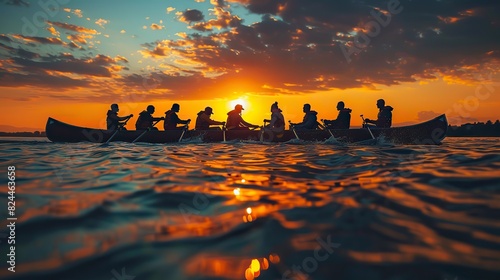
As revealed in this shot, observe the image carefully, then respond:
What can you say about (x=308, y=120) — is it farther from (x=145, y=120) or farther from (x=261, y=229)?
(x=261, y=229)

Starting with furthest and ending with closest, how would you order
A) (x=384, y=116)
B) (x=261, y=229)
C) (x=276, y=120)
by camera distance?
(x=276, y=120) → (x=384, y=116) → (x=261, y=229)

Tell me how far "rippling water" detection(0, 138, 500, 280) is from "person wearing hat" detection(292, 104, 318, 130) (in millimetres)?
14173

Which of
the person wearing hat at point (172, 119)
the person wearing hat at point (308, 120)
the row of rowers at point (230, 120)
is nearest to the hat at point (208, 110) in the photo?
the row of rowers at point (230, 120)

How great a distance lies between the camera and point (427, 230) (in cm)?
263

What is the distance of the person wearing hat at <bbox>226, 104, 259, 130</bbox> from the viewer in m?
19.3

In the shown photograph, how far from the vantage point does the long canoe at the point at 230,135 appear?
51.1 ft

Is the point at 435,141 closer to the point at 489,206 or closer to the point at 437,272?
the point at 489,206

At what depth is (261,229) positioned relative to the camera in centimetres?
277

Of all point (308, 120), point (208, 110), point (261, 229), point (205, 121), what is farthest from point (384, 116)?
point (261, 229)

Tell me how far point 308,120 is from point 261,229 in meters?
16.8

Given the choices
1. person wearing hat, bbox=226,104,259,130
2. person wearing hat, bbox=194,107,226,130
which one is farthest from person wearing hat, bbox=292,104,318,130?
person wearing hat, bbox=194,107,226,130

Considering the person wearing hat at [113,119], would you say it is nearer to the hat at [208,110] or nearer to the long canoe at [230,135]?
the long canoe at [230,135]

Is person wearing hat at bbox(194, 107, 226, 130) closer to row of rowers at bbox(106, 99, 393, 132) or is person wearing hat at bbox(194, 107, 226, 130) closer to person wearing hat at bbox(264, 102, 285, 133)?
row of rowers at bbox(106, 99, 393, 132)

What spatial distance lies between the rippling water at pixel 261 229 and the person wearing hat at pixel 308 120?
558 inches
